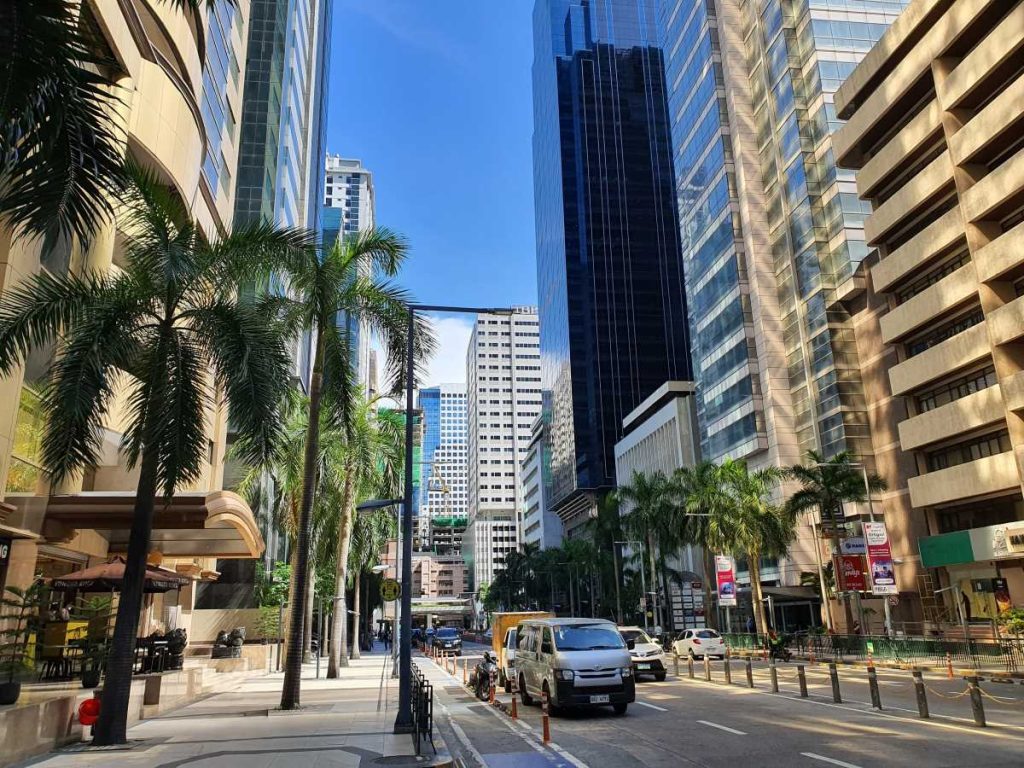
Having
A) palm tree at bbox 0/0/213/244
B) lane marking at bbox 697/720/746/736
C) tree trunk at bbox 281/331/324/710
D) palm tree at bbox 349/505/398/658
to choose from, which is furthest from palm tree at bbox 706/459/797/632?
palm tree at bbox 0/0/213/244

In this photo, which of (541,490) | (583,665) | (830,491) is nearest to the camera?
(583,665)

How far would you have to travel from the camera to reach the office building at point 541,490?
152375 millimetres

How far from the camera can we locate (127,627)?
45.3 feet

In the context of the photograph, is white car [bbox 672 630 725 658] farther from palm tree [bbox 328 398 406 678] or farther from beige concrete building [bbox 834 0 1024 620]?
palm tree [bbox 328 398 406 678]

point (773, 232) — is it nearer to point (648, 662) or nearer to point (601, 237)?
point (648, 662)

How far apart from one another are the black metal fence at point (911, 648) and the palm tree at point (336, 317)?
22.4 metres

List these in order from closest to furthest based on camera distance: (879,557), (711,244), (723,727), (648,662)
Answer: (723,727) → (648,662) → (879,557) → (711,244)

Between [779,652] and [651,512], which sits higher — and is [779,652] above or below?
below

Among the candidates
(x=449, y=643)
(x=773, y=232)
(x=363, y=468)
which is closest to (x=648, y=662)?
(x=363, y=468)

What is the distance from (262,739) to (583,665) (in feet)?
21.9

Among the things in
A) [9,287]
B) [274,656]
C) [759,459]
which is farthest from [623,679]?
[759,459]

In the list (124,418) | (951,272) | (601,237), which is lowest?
(124,418)

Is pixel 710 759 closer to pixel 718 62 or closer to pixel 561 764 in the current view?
pixel 561 764

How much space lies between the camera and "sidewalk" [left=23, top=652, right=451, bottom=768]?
38.3 ft
